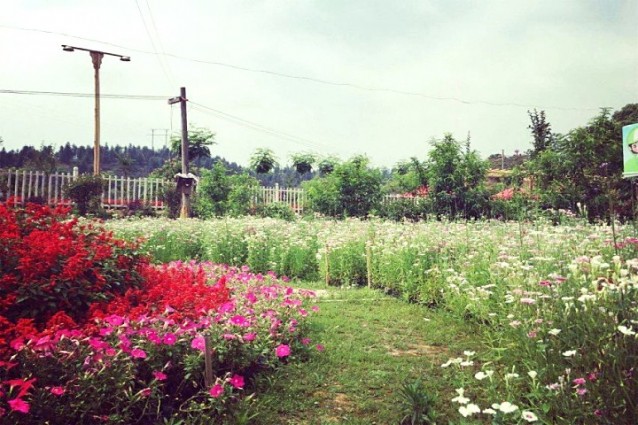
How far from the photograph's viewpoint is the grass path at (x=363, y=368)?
101 inches

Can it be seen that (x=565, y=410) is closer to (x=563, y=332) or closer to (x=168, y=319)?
(x=563, y=332)

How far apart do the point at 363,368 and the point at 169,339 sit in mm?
1333

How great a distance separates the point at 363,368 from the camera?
125 inches

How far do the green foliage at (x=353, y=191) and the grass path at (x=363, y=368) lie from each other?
9.18 meters

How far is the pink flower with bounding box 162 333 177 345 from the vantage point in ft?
8.43

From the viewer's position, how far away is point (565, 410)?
82.5 inches

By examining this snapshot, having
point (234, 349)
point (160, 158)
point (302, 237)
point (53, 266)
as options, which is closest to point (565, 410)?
point (234, 349)

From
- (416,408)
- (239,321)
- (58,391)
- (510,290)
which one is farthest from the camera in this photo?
(510,290)

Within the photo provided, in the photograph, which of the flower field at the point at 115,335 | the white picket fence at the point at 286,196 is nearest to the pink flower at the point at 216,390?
the flower field at the point at 115,335

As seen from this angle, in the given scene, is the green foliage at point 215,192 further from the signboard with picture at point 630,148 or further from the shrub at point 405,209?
the signboard with picture at point 630,148

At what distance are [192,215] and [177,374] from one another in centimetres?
1315

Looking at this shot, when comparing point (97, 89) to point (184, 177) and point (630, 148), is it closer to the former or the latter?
point (184, 177)

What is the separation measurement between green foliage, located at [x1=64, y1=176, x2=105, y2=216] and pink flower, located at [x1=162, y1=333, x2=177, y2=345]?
1221 cm

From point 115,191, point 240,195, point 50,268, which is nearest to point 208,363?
point 50,268
